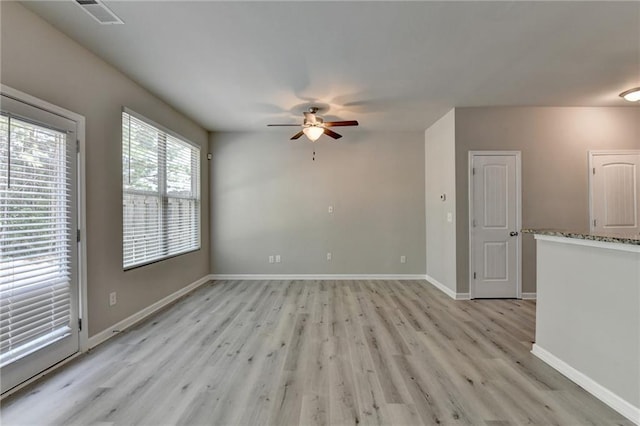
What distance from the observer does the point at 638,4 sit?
2.04 metres

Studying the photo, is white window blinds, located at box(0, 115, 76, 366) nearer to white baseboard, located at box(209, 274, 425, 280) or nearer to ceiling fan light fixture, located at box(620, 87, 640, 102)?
white baseboard, located at box(209, 274, 425, 280)

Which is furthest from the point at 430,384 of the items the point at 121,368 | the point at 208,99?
the point at 208,99

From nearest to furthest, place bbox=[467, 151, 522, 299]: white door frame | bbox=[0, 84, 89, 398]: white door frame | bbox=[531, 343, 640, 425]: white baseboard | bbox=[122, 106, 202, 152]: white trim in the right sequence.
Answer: bbox=[531, 343, 640, 425]: white baseboard < bbox=[0, 84, 89, 398]: white door frame < bbox=[122, 106, 202, 152]: white trim < bbox=[467, 151, 522, 299]: white door frame

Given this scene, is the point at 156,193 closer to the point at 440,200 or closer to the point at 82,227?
the point at 82,227

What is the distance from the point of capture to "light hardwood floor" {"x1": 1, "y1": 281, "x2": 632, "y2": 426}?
5.71 ft

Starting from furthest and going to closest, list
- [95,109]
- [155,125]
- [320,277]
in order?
1. [320,277]
2. [155,125]
3. [95,109]

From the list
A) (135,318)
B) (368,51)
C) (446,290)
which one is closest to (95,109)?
(135,318)

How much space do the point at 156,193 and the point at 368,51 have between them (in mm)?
3161

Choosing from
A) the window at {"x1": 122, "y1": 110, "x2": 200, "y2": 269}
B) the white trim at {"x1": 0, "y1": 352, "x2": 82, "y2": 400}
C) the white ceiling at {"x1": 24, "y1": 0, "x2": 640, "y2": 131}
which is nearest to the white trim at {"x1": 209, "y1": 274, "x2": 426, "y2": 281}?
the window at {"x1": 122, "y1": 110, "x2": 200, "y2": 269}

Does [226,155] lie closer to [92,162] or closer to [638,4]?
[92,162]

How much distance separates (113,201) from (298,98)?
8.15ft

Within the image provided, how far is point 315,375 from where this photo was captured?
216cm

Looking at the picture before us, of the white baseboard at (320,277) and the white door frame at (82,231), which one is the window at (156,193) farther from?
the white baseboard at (320,277)

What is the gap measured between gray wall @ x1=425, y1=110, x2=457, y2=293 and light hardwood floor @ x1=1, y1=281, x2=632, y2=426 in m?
0.99
